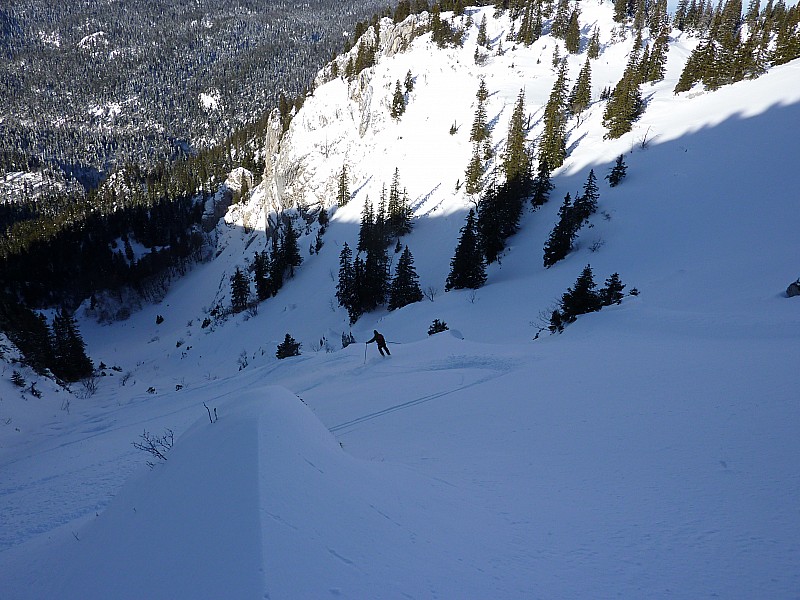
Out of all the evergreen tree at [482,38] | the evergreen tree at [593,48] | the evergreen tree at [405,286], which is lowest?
the evergreen tree at [405,286]

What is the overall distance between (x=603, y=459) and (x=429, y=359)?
7876 mm

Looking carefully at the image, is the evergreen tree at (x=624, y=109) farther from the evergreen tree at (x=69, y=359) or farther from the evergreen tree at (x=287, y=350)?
the evergreen tree at (x=69, y=359)

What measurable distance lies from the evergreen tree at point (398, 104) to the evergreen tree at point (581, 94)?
23.7 meters

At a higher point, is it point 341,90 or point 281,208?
point 341,90

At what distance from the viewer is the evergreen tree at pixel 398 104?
5756 cm

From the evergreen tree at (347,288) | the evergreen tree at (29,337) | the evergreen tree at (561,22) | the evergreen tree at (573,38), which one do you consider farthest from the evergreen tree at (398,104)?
the evergreen tree at (29,337)

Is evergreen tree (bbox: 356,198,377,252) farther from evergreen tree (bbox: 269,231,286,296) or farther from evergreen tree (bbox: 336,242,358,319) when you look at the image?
evergreen tree (bbox: 269,231,286,296)

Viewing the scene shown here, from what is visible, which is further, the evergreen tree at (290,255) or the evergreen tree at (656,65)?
the evergreen tree at (290,255)

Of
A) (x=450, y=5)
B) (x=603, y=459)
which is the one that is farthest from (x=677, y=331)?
(x=450, y=5)

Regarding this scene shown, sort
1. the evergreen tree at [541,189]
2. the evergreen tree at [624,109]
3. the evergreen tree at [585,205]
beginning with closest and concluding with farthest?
1. the evergreen tree at [585,205]
2. the evergreen tree at [541,189]
3. the evergreen tree at [624,109]

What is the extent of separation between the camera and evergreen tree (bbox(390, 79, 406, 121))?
5756cm

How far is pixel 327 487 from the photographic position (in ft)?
10.2

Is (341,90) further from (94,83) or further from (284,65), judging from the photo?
(94,83)

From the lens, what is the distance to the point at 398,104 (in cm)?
5766
